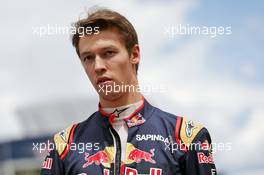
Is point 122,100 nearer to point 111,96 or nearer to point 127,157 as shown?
point 111,96

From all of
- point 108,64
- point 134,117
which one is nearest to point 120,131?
point 134,117

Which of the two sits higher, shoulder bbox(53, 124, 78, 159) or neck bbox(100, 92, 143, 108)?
neck bbox(100, 92, 143, 108)

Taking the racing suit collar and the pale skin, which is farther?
the racing suit collar

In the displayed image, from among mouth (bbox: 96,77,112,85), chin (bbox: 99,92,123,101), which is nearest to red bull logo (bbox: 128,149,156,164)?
chin (bbox: 99,92,123,101)

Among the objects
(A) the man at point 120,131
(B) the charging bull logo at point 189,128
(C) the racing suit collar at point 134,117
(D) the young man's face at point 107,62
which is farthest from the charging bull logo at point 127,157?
(D) the young man's face at point 107,62

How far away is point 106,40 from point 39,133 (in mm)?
36081

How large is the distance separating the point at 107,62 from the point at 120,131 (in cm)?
55

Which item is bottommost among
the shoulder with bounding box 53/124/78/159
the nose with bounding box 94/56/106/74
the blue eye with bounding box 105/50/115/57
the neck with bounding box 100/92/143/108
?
the shoulder with bounding box 53/124/78/159

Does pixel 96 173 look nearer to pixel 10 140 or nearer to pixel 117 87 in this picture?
pixel 117 87

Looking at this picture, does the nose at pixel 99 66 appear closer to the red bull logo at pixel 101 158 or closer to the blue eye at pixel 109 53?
the blue eye at pixel 109 53

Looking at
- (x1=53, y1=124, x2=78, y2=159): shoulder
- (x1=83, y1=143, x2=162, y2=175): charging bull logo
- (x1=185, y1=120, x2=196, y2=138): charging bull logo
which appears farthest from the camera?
(x1=53, y1=124, x2=78, y2=159): shoulder

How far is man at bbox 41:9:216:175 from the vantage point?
4781 mm

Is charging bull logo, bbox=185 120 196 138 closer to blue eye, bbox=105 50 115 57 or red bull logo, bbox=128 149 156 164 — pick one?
red bull logo, bbox=128 149 156 164

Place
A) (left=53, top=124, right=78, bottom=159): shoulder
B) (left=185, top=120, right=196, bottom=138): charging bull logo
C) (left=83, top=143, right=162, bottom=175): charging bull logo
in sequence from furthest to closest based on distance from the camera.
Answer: (left=53, top=124, right=78, bottom=159): shoulder
(left=185, top=120, right=196, bottom=138): charging bull logo
(left=83, top=143, right=162, bottom=175): charging bull logo
